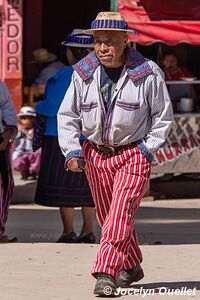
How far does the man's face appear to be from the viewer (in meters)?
7.25

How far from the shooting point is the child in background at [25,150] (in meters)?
14.7

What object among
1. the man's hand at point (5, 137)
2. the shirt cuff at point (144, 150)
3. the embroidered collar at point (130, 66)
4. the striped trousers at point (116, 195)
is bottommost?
the man's hand at point (5, 137)

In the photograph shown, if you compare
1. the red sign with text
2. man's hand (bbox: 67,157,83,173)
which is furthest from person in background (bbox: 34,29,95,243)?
the red sign with text

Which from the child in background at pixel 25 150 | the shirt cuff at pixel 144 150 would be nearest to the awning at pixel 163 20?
the child in background at pixel 25 150

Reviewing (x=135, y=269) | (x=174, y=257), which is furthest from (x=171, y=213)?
(x=135, y=269)

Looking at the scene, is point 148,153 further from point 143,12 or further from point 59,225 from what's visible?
point 143,12

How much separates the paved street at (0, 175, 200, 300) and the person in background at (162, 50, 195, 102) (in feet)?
6.15

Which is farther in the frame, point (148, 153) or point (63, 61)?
point (63, 61)

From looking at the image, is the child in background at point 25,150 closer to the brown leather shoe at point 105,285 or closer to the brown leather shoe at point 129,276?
the brown leather shoe at point 129,276

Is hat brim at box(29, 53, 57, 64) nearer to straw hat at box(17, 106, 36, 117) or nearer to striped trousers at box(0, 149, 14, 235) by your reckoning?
straw hat at box(17, 106, 36, 117)

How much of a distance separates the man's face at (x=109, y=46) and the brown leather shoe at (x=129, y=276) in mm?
1368

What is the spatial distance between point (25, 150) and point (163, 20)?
8.93 feet

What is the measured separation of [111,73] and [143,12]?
645 centimetres

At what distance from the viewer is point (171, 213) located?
12.6m
